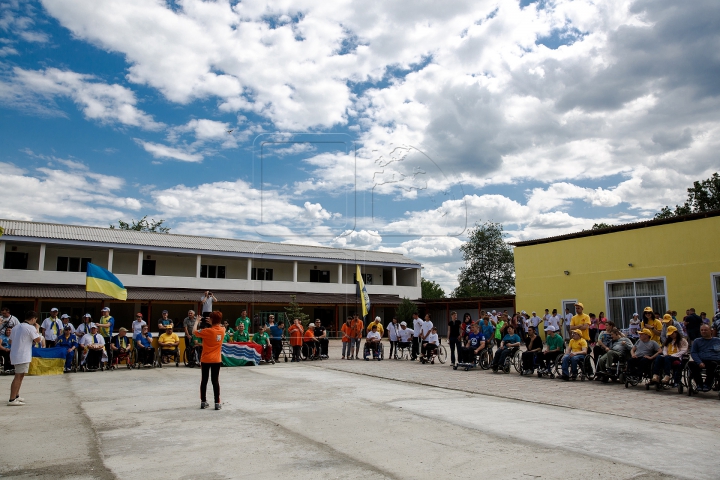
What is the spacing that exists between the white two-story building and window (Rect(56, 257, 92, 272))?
6cm

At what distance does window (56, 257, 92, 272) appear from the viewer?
118 feet

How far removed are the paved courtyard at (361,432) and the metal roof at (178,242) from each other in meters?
25.9

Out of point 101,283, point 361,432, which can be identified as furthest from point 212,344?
point 101,283

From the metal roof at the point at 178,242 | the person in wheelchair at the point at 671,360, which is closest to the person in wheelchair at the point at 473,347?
the person in wheelchair at the point at 671,360

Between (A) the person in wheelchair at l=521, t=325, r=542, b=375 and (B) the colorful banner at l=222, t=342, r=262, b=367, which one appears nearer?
(A) the person in wheelchair at l=521, t=325, r=542, b=375

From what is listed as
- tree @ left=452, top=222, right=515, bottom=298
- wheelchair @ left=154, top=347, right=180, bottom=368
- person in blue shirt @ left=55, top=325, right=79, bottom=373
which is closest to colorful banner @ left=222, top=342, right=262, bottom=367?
wheelchair @ left=154, top=347, right=180, bottom=368

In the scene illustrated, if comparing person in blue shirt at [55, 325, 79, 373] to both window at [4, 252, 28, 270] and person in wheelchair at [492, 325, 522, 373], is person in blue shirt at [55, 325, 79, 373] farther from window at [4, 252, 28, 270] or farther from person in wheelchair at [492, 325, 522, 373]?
window at [4, 252, 28, 270]

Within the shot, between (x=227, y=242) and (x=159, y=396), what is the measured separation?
33.7 metres

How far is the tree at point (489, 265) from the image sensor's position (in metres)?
63.3

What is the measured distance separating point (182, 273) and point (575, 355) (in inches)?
1297

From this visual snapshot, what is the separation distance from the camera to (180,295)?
36688 mm

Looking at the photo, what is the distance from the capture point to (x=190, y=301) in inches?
1427

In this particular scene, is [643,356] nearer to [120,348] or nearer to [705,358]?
[705,358]

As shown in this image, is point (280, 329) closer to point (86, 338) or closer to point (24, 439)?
point (86, 338)
